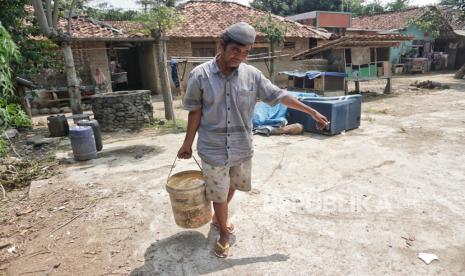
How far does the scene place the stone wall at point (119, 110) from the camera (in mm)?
7953

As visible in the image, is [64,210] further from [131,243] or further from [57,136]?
[57,136]

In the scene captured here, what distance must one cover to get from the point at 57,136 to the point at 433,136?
26.5ft

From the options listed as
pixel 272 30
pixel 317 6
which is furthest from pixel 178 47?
pixel 317 6

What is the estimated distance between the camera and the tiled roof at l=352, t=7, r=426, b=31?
2347 centimetres

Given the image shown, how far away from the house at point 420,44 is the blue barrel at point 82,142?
2076 centimetres

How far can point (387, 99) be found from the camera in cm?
1178

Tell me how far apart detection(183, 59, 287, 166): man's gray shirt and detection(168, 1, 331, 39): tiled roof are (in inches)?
482

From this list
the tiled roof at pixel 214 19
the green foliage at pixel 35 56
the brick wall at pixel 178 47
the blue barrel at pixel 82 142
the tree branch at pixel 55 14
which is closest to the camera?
the blue barrel at pixel 82 142

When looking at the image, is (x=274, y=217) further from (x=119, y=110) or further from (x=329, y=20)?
(x=329, y=20)

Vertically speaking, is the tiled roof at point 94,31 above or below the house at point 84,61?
above

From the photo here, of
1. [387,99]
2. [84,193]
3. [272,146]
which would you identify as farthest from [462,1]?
[84,193]

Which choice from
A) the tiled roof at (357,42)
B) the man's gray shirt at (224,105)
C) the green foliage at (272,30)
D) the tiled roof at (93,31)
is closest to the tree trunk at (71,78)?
the tiled roof at (93,31)

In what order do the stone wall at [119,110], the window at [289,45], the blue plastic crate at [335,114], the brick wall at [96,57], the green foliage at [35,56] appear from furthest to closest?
the window at [289,45] < the brick wall at [96,57] < the green foliage at [35,56] < the stone wall at [119,110] < the blue plastic crate at [335,114]

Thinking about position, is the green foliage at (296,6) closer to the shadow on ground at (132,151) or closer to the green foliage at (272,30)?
the green foliage at (272,30)
